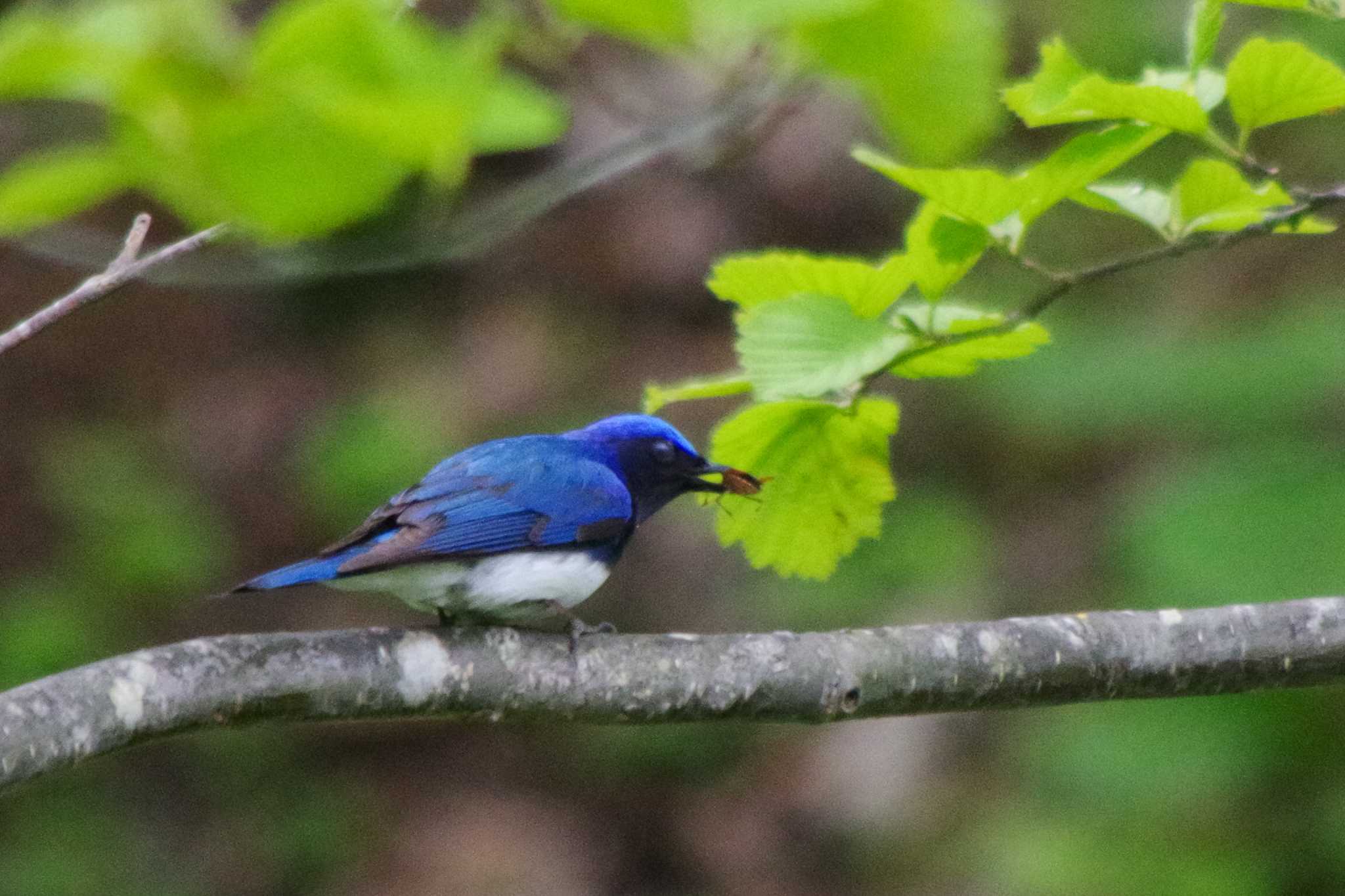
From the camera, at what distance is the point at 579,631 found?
8.03 feet

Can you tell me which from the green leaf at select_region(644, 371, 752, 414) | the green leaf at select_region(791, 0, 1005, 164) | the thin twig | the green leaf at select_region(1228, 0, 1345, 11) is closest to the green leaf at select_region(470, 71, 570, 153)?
the green leaf at select_region(791, 0, 1005, 164)

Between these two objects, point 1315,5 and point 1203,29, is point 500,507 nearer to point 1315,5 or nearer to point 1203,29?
point 1203,29

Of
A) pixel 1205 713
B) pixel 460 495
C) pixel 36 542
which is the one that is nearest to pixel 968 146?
pixel 460 495

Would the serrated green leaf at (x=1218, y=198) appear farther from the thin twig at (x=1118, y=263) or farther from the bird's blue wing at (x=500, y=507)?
the bird's blue wing at (x=500, y=507)

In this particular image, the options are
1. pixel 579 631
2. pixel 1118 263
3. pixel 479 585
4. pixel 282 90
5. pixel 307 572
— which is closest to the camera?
pixel 282 90

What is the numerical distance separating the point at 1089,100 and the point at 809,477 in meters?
0.81

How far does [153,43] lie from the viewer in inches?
57.9

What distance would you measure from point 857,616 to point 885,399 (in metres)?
4.39

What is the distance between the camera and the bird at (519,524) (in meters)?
2.76

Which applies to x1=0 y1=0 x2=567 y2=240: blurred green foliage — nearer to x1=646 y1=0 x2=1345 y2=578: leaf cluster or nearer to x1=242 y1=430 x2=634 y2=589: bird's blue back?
x1=646 y1=0 x2=1345 y2=578: leaf cluster

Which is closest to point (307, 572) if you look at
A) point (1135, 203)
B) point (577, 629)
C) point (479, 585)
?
point (479, 585)

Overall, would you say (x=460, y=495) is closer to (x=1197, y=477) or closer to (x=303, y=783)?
(x=1197, y=477)

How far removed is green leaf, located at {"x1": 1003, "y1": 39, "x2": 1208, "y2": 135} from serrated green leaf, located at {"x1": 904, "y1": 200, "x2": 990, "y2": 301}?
153 millimetres

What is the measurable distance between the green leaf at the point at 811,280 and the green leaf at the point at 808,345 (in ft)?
0.09
